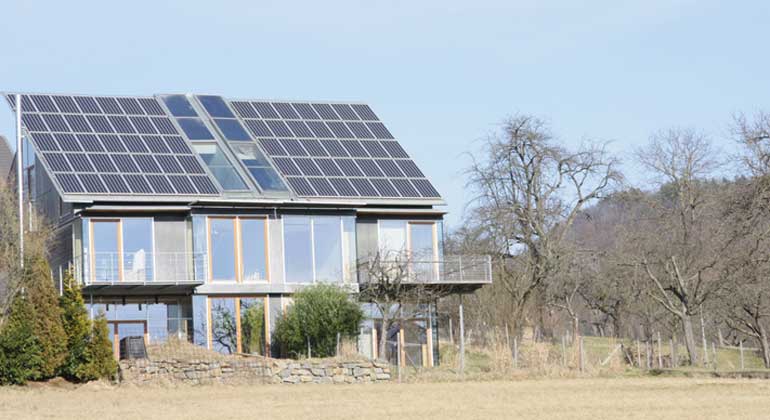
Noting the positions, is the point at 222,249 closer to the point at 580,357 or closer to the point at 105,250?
the point at 105,250

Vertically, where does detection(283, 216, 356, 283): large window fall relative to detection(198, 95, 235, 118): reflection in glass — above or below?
below

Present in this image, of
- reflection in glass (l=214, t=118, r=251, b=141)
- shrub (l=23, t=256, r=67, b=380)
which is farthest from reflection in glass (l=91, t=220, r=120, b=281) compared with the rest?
reflection in glass (l=214, t=118, r=251, b=141)

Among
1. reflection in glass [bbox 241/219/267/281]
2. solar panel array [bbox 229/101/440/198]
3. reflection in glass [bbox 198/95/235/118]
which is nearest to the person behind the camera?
reflection in glass [bbox 241/219/267/281]

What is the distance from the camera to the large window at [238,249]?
3675cm

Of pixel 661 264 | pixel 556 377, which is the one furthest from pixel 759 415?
pixel 661 264

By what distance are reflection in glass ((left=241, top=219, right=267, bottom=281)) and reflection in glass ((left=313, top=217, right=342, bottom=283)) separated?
1.63m

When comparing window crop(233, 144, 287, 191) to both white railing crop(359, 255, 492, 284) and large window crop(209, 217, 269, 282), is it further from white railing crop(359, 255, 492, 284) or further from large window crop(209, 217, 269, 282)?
white railing crop(359, 255, 492, 284)

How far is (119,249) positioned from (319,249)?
Answer: 5.83 metres

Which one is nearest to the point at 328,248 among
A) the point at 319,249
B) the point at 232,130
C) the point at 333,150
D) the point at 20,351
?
the point at 319,249

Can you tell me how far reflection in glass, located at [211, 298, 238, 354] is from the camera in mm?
36344

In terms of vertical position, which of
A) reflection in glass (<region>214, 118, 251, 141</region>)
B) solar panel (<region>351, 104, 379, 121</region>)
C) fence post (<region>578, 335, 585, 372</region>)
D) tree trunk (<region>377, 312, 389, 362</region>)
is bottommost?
fence post (<region>578, 335, 585, 372</region>)

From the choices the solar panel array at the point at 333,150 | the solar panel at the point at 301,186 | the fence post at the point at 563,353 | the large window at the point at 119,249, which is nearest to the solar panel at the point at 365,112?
the solar panel array at the point at 333,150

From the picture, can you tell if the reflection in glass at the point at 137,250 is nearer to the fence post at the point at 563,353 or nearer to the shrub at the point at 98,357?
the shrub at the point at 98,357

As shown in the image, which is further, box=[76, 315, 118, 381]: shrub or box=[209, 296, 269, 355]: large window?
box=[209, 296, 269, 355]: large window
